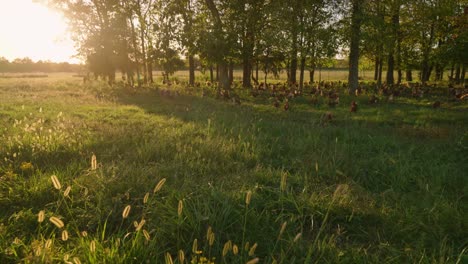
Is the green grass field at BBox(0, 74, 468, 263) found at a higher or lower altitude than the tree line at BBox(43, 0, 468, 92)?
lower

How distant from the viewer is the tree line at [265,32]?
17.5m

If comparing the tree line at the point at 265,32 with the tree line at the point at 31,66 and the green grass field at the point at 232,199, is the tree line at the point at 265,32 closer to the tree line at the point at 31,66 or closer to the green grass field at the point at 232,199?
the green grass field at the point at 232,199

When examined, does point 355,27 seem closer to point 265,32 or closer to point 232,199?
point 265,32

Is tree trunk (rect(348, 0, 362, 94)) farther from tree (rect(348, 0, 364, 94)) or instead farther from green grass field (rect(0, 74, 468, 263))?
green grass field (rect(0, 74, 468, 263))

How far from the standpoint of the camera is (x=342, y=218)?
11.3ft

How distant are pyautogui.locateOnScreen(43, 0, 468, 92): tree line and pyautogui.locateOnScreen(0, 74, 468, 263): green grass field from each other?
11.9 m

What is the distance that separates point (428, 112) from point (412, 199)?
A: 9.33 m

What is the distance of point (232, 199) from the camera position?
338cm

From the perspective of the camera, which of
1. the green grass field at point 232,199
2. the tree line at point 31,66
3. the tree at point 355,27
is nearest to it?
the green grass field at point 232,199

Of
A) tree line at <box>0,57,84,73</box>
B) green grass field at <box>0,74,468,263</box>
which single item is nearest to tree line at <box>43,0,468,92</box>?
green grass field at <box>0,74,468,263</box>

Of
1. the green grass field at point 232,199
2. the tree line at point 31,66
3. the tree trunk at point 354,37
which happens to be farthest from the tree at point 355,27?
the tree line at point 31,66

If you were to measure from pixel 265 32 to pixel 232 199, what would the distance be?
1776cm

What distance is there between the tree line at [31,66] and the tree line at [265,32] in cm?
6447

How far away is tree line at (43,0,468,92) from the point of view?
17.5 metres
